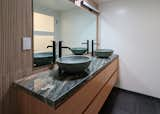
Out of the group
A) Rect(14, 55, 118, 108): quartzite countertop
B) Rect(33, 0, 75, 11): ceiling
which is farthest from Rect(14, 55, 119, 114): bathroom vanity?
Rect(33, 0, 75, 11): ceiling

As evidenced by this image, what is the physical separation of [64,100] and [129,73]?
86.1 inches

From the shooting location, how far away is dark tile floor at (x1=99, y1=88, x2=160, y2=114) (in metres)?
2.01

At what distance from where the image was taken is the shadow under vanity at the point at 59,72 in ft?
2.89

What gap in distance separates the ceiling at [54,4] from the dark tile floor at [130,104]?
1.82 meters

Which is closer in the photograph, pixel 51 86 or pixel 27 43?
pixel 51 86

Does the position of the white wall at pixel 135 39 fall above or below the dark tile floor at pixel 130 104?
above

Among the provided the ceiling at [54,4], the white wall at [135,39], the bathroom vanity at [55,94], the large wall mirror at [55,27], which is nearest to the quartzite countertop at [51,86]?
the bathroom vanity at [55,94]

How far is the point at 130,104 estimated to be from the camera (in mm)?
2223

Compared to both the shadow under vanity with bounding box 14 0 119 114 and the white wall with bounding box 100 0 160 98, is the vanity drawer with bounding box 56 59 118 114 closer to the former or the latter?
the shadow under vanity with bounding box 14 0 119 114

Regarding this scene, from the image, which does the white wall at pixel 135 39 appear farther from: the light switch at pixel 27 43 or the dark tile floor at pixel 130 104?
the light switch at pixel 27 43

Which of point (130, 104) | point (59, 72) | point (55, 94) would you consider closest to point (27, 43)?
point (59, 72)

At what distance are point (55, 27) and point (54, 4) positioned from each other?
1.00 ft

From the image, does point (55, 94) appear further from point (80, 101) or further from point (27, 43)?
point (27, 43)

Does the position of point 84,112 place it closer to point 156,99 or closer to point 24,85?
point 24,85
